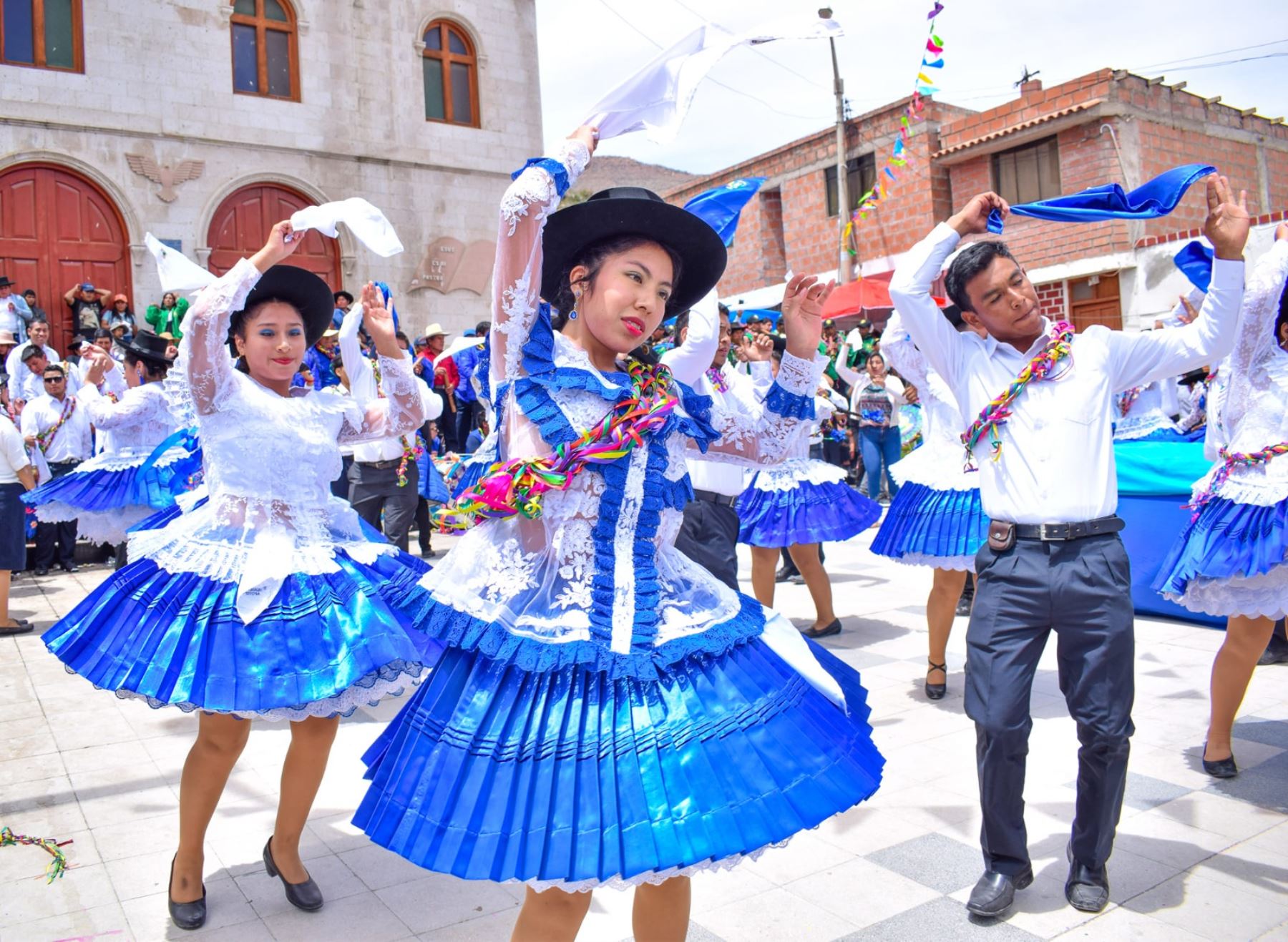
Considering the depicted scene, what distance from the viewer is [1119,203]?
348 cm

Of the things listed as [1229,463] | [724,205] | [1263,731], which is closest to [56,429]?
[724,205]

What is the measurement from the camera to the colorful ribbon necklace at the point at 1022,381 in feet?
10.8

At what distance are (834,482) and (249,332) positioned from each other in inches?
170

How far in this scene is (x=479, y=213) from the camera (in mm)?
18625

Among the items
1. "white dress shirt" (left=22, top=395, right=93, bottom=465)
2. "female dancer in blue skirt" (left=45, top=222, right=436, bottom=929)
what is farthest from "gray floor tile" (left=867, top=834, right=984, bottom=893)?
"white dress shirt" (left=22, top=395, right=93, bottom=465)

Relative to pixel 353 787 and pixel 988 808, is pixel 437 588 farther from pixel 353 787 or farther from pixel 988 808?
pixel 353 787

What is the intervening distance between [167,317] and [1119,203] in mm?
14084

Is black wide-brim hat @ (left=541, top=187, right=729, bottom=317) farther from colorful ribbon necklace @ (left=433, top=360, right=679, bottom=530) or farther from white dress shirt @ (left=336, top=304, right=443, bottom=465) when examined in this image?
white dress shirt @ (left=336, top=304, right=443, bottom=465)

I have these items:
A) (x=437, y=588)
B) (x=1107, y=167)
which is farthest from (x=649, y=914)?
(x=1107, y=167)

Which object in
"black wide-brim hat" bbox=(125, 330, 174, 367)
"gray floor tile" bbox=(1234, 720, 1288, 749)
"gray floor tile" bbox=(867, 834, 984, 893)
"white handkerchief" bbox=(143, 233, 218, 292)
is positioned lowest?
"gray floor tile" bbox=(867, 834, 984, 893)

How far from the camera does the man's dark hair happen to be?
11.0 ft

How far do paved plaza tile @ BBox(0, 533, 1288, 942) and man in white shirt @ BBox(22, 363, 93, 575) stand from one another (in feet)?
17.5

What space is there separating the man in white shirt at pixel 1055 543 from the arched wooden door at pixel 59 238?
15309 millimetres

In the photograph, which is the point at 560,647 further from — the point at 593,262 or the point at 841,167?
the point at 841,167
